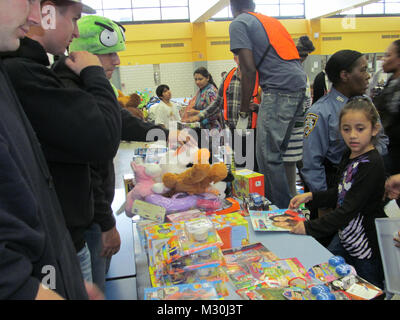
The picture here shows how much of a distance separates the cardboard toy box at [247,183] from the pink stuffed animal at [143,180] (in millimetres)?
525

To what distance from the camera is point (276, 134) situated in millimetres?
2258

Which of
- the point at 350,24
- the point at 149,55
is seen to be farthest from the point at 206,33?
the point at 350,24

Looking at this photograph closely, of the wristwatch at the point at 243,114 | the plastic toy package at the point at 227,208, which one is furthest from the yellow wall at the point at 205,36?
the plastic toy package at the point at 227,208

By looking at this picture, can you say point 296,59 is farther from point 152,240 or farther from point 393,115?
point 152,240

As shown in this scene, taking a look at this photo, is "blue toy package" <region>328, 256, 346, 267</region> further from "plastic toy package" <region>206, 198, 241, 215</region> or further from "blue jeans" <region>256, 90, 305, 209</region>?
"blue jeans" <region>256, 90, 305, 209</region>

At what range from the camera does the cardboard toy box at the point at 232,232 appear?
1.38 m

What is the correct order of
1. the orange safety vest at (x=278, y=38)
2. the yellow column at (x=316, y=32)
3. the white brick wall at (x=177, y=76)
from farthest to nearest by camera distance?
1. the yellow column at (x=316, y=32)
2. the white brick wall at (x=177, y=76)
3. the orange safety vest at (x=278, y=38)

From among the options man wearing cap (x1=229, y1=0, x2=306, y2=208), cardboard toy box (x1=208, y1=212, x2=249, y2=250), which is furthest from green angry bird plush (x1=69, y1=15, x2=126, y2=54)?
man wearing cap (x1=229, y1=0, x2=306, y2=208)

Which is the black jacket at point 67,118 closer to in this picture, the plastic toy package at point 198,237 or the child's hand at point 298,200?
the plastic toy package at point 198,237

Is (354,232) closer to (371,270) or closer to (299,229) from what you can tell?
(371,270)

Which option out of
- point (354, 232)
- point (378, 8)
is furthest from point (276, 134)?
point (378, 8)

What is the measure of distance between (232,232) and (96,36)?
3.39 feet

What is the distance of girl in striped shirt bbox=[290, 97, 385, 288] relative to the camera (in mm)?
1488
